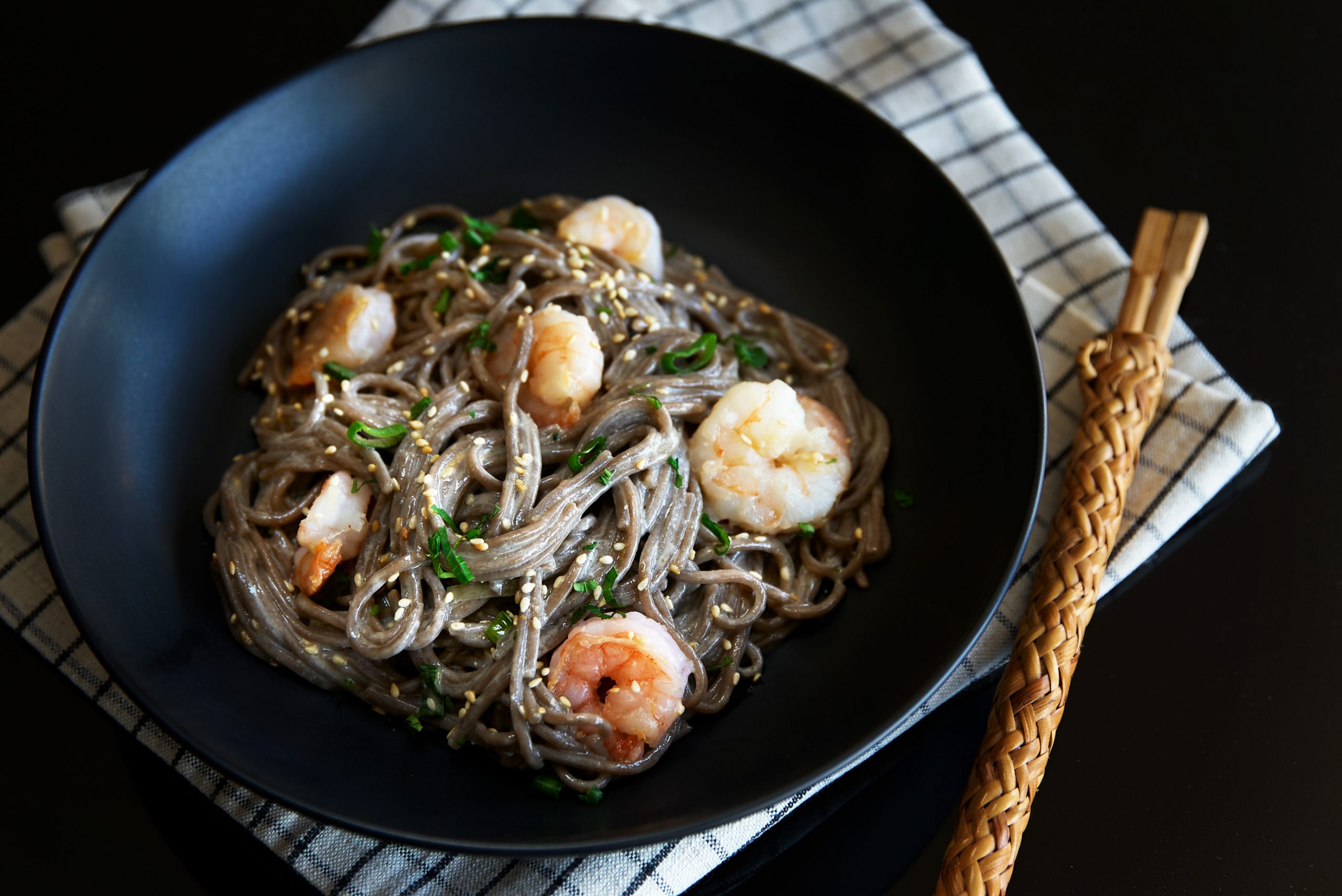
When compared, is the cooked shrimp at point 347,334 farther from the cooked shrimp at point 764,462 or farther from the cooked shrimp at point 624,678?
the cooked shrimp at point 624,678

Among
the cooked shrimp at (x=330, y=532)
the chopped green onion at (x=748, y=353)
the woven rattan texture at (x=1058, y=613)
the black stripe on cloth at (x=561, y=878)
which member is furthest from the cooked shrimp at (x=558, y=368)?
the woven rattan texture at (x=1058, y=613)

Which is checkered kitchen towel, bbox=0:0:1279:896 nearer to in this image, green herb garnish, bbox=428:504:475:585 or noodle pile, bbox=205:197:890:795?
noodle pile, bbox=205:197:890:795

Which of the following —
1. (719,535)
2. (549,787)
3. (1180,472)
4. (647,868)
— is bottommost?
(1180,472)

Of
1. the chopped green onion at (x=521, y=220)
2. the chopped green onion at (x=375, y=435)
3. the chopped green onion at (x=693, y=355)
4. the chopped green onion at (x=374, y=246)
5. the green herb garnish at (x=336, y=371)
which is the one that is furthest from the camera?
the chopped green onion at (x=521, y=220)

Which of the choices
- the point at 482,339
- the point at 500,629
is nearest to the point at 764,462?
the point at 500,629

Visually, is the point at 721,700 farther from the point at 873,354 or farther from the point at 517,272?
the point at 517,272

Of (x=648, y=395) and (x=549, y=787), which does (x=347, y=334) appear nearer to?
(x=648, y=395)
